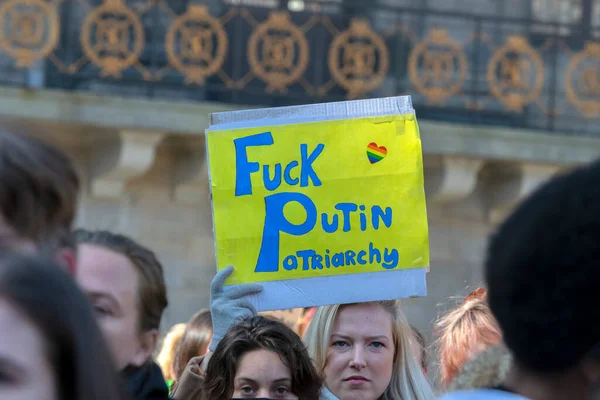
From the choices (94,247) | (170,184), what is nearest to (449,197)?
(170,184)

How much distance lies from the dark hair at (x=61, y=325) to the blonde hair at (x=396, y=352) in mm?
2132

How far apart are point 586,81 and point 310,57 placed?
71.7 inches

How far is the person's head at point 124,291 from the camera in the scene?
252cm

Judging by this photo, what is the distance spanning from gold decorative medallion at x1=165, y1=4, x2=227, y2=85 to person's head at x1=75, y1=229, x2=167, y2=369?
17.8 feet

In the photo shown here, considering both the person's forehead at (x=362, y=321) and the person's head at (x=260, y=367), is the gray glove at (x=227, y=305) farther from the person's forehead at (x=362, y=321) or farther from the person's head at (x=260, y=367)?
the person's forehead at (x=362, y=321)

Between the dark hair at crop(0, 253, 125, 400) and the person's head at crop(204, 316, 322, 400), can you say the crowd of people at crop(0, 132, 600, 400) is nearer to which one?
the dark hair at crop(0, 253, 125, 400)

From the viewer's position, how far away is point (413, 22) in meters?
8.66

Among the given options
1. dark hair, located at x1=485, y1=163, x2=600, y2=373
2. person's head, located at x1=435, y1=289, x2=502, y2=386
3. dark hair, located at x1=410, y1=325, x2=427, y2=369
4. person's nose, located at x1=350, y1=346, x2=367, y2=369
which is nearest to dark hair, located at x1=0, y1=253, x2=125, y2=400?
dark hair, located at x1=485, y1=163, x2=600, y2=373

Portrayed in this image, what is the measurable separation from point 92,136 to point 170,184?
2.04 ft

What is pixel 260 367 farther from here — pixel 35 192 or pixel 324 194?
pixel 35 192

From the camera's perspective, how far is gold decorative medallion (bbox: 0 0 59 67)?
7812mm

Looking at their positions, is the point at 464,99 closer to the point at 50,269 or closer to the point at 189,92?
the point at 189,92

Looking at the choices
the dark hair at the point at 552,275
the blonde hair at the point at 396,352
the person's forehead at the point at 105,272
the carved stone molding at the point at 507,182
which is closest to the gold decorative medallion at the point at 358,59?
the carved stone molding at the point at 507,182

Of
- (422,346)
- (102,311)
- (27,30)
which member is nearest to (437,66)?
(27,30)
